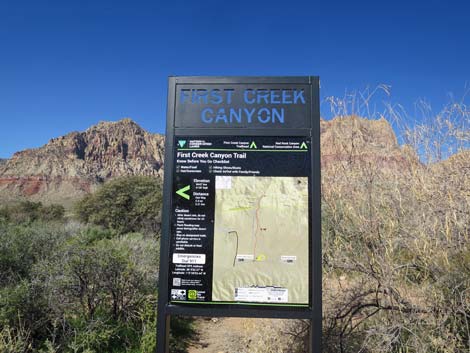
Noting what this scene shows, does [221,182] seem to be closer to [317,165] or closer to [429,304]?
[317,165]

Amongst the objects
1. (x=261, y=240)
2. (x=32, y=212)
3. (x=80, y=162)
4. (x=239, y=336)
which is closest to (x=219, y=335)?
(x=239, y=336)

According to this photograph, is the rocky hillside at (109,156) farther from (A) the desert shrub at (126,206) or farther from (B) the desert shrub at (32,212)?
(B) the desert shrub at (32,212)

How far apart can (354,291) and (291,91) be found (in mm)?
2128

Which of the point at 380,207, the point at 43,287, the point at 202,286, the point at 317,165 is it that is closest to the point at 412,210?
the point at 380,207

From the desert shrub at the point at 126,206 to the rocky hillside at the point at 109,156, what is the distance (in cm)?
328

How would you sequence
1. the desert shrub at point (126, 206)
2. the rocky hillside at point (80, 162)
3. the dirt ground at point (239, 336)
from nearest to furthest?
1. the dirt ground at point (239, 336)
2. the desert shrub at point (126, 206)
3. the rocky hillside at point (80, 162)

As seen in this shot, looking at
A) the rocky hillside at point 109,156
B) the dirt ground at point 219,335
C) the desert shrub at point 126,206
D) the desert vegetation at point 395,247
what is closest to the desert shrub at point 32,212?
the desert shrub at point 126,206

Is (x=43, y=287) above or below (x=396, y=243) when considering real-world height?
below

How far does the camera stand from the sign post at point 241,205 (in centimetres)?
267

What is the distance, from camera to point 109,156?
366ft

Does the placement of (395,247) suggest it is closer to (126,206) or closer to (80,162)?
(126,206)

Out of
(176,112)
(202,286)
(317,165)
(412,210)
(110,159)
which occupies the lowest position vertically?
(202,286)

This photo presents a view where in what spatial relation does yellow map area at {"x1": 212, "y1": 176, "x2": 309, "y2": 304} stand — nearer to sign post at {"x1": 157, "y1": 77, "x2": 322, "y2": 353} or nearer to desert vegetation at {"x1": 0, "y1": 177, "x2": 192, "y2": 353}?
sign post at {"x1": 157, "y1": 77, "x2": 322, "y2": 353}

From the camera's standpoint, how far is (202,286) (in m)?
2.69
